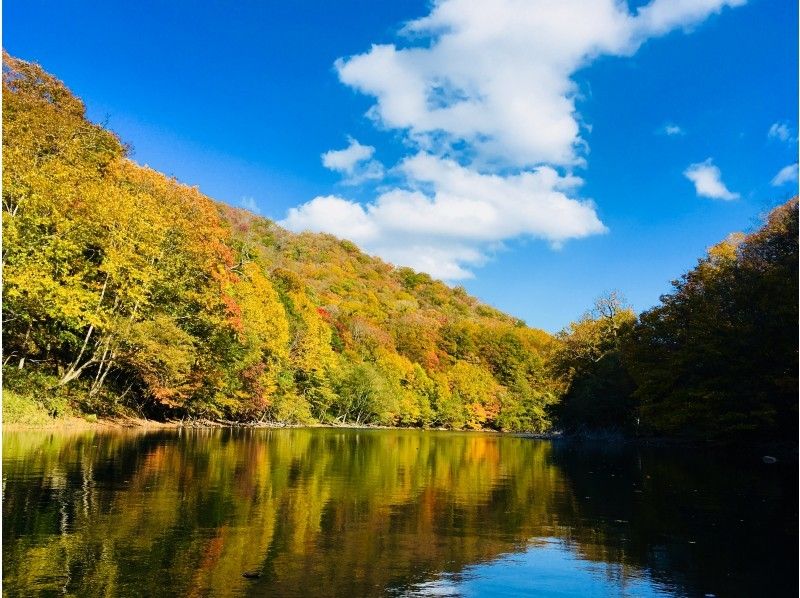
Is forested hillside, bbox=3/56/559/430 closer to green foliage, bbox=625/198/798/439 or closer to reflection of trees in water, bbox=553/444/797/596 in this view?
reflection of trees in water, bbox=553/444/797/596

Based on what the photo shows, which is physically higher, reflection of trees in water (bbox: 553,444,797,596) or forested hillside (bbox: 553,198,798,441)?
forested hillside (bbox: 553,198,798,441)

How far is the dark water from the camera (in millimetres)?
5949

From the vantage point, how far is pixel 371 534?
8180mm

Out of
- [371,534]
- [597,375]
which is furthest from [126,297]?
[597,375]

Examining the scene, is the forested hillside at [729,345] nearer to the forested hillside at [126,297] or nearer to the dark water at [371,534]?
the dark water at [371,534]

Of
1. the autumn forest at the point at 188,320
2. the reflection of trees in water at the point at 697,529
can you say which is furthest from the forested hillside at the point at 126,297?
the reflection of trees in water at the point at 697,529

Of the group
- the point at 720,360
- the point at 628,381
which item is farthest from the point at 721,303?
the point at 628,381

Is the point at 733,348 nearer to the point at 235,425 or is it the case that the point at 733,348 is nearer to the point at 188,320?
the point at 188,320

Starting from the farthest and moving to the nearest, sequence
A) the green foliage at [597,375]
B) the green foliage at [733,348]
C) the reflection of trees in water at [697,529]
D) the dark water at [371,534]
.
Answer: the green foliage at [597,375] < the green foliage at [733,348] < the reflection of trees in water at [697,529] < the dark water at [371,534]

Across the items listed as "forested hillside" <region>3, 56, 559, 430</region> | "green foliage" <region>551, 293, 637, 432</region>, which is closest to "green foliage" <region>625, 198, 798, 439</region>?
"green foliage" <region>551, 293, 637, 432</region>

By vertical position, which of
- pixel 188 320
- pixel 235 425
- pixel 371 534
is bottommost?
pixel 235 425

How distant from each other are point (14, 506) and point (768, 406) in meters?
29.5

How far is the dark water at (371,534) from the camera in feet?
19.5

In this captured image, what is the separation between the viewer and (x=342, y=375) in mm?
74562
